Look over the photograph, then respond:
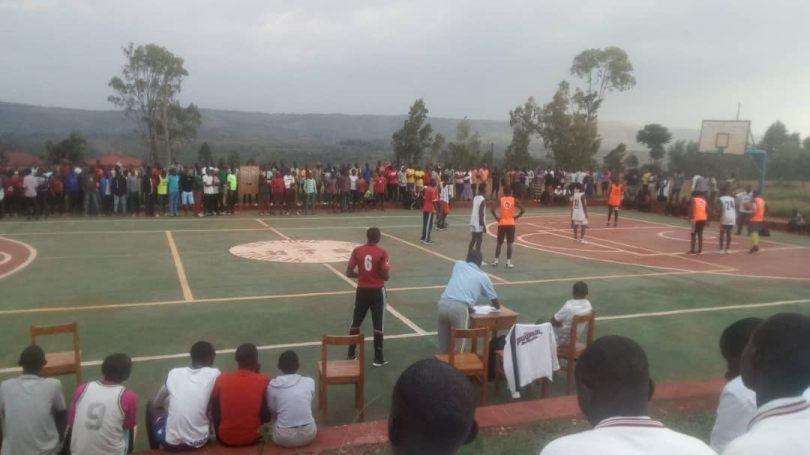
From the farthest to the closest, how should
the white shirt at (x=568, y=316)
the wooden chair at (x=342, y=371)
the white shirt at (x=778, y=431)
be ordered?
the white shirt at (x=568, y=316)
the wooden chair at (x=342, y=371)
the white shirt at (x=778, y=431)

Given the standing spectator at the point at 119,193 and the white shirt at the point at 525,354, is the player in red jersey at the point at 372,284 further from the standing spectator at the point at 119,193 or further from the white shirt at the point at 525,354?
the standing spectator at the point at 119,193

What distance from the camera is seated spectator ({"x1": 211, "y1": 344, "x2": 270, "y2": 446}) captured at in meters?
5.54

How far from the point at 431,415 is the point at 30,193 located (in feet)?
76.4

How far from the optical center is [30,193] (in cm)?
2158

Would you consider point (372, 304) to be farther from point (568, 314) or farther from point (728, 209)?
point (728, 209)

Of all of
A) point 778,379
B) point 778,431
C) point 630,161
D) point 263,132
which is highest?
point 263,132

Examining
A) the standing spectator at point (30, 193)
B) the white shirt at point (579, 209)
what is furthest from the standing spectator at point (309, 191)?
the white shirt at point (579, 209)

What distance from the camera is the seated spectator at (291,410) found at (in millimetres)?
5512

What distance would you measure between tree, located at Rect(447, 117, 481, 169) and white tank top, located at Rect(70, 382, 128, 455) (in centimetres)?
4311

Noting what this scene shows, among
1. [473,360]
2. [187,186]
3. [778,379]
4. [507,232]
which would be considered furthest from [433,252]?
[778,379]

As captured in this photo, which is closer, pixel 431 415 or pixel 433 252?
pixel 431 415

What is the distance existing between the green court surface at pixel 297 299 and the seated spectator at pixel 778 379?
4722 millimetres

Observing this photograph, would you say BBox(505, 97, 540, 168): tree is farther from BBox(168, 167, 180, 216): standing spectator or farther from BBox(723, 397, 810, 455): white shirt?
BBox(723, 397, 810, 455): white shirt

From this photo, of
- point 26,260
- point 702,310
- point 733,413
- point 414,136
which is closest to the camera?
point 733,413
